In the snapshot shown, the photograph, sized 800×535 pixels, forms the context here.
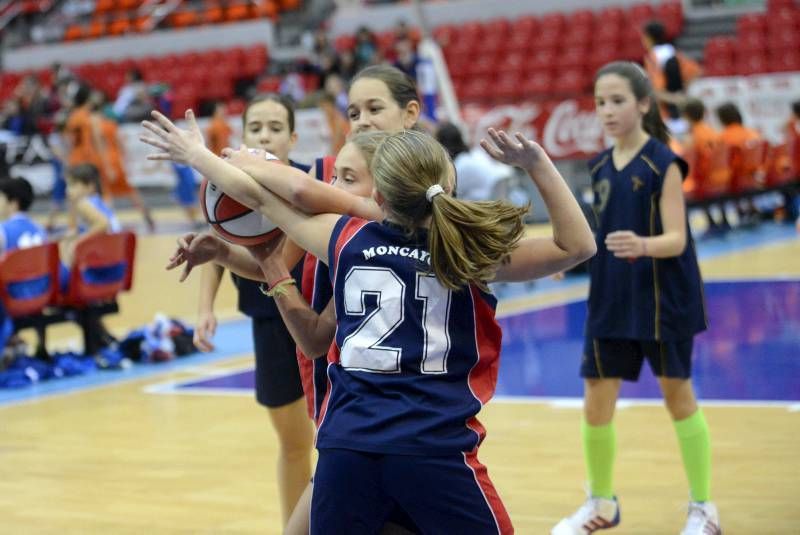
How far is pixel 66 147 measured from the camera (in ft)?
59.7

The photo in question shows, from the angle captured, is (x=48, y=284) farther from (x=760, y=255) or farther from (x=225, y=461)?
(x=760, y=255)

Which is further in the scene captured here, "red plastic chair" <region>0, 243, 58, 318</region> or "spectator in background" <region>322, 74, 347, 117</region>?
"spectator in background" <region>322, 74, 347, 117</region>

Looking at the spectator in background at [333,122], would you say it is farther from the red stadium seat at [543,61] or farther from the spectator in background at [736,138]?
the red stadium seat at [543,61]

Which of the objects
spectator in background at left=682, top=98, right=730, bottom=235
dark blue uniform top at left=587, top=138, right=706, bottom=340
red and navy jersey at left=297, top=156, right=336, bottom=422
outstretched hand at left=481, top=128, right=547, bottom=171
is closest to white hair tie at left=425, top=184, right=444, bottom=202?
outstretched hand at left=481, top=128, right=547, bottom=171

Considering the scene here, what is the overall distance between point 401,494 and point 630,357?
216 centimetres

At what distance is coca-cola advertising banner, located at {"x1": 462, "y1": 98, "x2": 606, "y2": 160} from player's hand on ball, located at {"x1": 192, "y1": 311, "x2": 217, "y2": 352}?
37.6 feet

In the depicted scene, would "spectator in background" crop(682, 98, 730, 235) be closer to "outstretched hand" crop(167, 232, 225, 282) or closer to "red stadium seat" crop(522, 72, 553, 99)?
"red stadium seat" crop(522, 72, 553, 99)

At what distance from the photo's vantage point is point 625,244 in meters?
4.27

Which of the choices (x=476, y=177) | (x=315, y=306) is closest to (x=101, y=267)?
(x=476, y=177)

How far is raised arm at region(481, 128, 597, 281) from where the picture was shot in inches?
113

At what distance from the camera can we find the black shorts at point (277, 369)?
14.1 ft

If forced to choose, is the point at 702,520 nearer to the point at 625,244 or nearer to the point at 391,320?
the point at 625,244

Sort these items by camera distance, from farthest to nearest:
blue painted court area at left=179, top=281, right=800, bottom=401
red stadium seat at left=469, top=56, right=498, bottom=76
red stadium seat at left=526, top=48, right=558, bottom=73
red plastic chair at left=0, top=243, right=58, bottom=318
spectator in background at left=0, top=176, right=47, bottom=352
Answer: red stadium seat at left=469, top=56, right=498, bottom=76, red stadium seat at left=526, top=48, right=558, bottom=73, spectator in background at left=0, top=176, right=47, bottom=352, red plastic chair at left=0, top=243, right=58, bottom=318, blue painted court area at left=179, top=281, right=800, bottom=401

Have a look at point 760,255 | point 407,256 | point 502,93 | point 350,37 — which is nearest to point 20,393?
point 407,256
